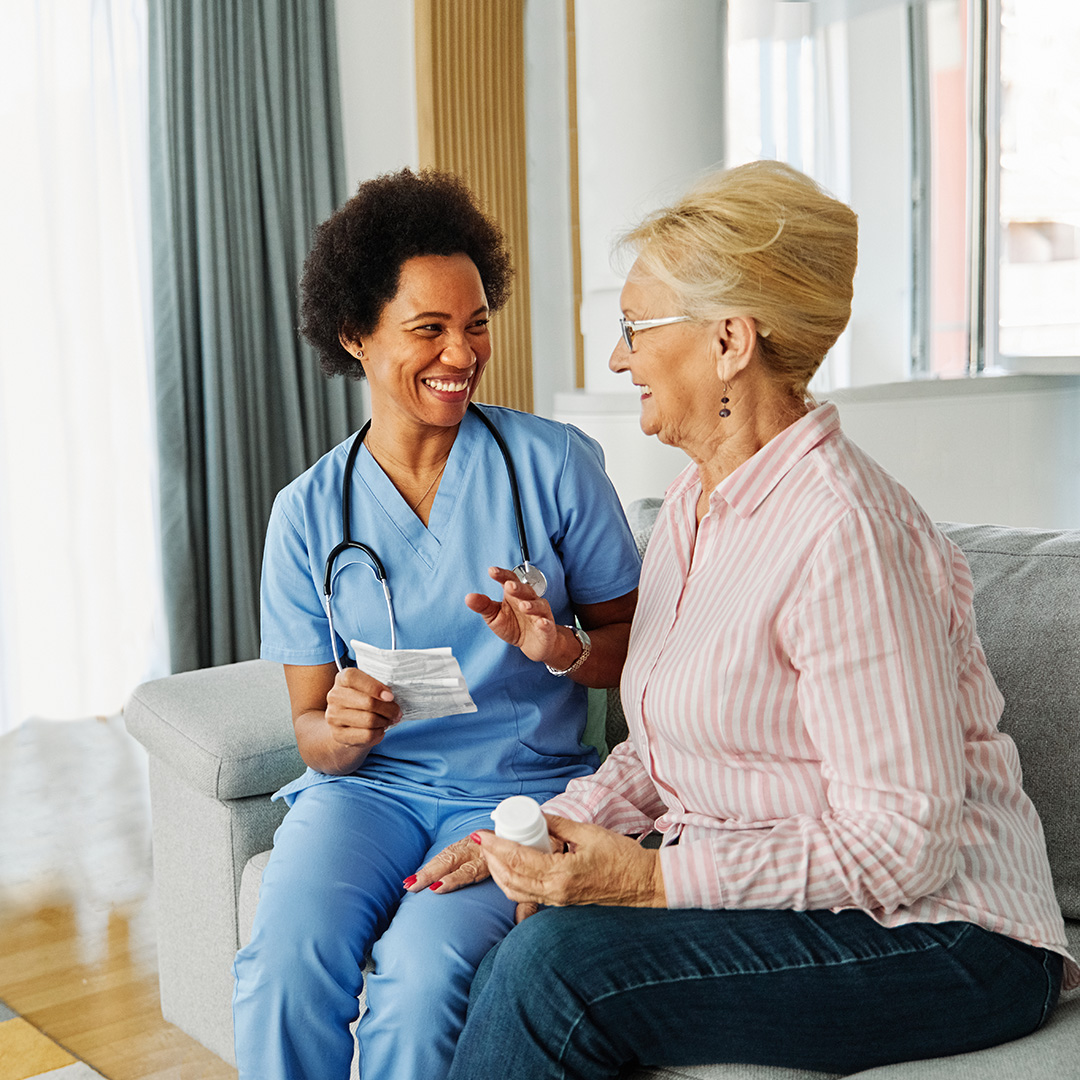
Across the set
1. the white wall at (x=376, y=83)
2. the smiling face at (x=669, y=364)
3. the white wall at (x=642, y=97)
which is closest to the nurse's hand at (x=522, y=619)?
the smiling face at (x=669, y=364)

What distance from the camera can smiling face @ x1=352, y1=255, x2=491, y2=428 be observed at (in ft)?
5.16

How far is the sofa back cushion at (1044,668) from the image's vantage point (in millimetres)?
1422

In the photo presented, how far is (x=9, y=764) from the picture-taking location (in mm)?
3494

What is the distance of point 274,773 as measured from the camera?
176cm

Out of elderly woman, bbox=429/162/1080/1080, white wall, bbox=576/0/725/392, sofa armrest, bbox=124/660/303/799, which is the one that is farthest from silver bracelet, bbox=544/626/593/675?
white wall, bbox=576/0/725/392

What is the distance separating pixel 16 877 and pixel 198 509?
1.67 meters

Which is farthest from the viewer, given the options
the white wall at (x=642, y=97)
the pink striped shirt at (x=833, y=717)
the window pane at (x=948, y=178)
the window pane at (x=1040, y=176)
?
the window pane at (x=948, y=178)

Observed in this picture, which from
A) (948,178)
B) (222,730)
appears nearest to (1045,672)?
(222,730)

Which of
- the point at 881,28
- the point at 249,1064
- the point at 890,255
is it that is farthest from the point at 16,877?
the point at 881,28

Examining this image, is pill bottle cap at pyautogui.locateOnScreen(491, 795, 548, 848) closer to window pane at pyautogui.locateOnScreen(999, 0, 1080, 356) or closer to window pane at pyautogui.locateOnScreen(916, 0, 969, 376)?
window pane at pyautogui.locateOnScreen(999, 0, 1080, 356)

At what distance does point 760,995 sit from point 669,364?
644 mm

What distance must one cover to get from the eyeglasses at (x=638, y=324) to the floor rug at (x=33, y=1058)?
1.40m

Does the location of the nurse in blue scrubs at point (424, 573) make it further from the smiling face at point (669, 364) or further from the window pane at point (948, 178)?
the window pane at point (948, 178)

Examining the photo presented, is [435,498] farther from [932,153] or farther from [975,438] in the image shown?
[932,153]
